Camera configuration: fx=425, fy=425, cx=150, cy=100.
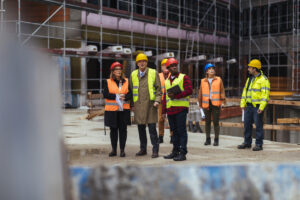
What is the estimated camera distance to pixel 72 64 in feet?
68.4

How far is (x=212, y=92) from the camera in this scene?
28.6 feet

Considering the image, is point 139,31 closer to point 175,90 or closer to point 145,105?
point 145,105

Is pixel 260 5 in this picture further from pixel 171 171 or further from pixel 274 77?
pixel 171 171

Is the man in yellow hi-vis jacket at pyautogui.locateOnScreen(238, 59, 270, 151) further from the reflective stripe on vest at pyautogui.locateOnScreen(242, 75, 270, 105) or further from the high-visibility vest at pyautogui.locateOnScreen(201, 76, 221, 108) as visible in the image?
the high-visibility vest at pyautogui.locateOnScreen(201, 76, 221, 108)

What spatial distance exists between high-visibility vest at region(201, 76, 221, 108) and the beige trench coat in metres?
1.80

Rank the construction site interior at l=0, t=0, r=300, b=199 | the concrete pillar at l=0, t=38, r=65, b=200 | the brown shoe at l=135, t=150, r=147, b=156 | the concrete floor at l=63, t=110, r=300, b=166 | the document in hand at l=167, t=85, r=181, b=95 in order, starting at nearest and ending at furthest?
1. the concrete pillar at l=0, t=38, r=65, b=200
2. the concrete floor at l=63, t=110, r=300, b=166
3. the document in hand at l=167, t=85, r=181, b=95
4. the brown shoe at l=135, t=150, r=147, b=156
5. the construction site interior at l=0, t=0, r=300, b=199

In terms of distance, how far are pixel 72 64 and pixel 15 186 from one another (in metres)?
19.9

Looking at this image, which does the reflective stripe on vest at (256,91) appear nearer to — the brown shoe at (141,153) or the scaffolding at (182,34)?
the brown shoe at (141,153)

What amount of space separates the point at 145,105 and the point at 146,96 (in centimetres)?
16

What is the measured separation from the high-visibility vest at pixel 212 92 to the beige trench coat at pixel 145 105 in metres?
1.80

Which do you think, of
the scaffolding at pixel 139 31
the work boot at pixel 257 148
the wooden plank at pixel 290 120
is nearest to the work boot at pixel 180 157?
the work boot at pixel 257 148

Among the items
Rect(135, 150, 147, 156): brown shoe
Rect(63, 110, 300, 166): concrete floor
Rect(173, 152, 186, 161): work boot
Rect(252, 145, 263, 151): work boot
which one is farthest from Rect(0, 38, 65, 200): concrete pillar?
Rect(252, 145, 263, 151): work boot

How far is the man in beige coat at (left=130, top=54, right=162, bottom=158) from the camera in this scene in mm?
7203

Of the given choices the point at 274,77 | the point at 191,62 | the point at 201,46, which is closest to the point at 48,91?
the point at 191,62
